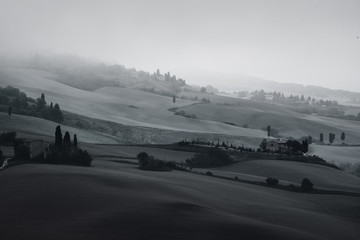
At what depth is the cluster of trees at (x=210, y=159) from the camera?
101494 mm

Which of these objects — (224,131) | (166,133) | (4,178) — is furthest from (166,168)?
(224,131)

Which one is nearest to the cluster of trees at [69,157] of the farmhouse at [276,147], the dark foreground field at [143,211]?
the dark foreground field at [143,211]

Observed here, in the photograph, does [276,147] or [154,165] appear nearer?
[154,165]

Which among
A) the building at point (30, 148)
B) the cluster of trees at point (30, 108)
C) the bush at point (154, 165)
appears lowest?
the bush at point (154, 165)

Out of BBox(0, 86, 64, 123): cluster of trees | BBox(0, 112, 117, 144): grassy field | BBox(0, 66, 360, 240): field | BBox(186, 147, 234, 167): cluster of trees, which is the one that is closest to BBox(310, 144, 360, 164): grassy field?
BBox(186, 147, 234, 167): cluster of trees

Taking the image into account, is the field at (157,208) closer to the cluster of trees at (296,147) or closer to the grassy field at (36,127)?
the grassy field at (36,127)

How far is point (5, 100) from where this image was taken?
158875 mm

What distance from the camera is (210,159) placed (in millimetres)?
103875

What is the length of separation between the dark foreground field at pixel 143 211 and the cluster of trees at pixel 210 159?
118ft

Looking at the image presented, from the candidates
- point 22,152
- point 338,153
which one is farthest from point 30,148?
point 338,153

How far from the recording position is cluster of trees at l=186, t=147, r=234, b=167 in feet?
333

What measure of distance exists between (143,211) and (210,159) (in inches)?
2603

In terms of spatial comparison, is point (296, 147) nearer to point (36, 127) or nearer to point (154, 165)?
point (36, 127)

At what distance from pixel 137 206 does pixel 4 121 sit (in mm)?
91951
